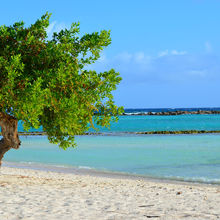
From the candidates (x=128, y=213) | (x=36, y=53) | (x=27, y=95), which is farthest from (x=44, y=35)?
(x=128, y=213)

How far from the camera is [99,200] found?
1288 centimetres

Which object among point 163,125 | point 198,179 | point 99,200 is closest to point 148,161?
point 198,179

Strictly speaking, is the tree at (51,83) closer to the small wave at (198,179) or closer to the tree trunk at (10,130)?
the tree trunk at (10,130)

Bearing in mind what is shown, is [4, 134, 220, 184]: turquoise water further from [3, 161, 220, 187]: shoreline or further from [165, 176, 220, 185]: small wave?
[3, 161, 220, 187]: shoreline

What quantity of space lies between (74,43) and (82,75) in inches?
53.6

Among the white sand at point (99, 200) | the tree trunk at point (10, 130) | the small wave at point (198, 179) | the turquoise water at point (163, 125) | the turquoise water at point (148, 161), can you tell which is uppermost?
the turquoise water at point (163, 125)

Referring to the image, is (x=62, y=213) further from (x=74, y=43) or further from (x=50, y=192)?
(x=74, y=43)

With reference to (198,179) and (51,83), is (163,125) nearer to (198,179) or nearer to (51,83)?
(198,179)

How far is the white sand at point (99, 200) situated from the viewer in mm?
10594

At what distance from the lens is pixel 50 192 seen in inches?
562

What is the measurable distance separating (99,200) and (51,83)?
15.1ft

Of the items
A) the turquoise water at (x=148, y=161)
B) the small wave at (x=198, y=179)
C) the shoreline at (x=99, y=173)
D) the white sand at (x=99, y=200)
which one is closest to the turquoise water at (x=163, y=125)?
the turquoise water at (x=148, y=161)

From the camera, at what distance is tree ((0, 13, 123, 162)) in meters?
14.1

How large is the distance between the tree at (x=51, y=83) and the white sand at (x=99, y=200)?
6.81 ft
